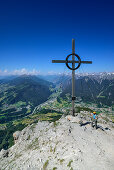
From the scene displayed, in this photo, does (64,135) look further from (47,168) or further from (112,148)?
(112,148)

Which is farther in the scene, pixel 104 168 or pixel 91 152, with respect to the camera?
pixel 91 152

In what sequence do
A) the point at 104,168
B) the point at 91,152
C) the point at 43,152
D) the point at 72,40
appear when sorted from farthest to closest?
the point at 72,40
the point at 43,152
the point at 91,152
the point at 104,168

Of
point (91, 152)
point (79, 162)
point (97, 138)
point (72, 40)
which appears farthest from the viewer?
point (72, 40)

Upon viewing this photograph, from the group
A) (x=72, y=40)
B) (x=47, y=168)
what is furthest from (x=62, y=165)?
(x=72, y=40)

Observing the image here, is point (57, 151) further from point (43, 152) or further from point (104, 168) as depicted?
point (104, 168)

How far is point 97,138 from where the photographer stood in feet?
51.9

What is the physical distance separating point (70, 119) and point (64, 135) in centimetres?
663

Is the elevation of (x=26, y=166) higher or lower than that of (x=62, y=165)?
lower

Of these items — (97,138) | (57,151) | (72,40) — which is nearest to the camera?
(57,151)

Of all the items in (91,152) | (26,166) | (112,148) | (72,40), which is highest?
(72,40)

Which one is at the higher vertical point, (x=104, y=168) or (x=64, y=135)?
(x=104, y=168)

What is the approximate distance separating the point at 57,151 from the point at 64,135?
3.42 metres

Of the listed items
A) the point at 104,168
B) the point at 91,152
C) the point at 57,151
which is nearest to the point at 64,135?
the point at 57,151

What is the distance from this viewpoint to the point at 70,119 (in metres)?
22.5
